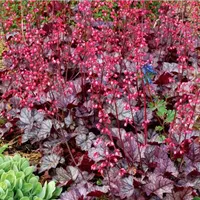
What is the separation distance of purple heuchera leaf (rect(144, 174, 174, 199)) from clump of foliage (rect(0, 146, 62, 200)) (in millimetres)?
656

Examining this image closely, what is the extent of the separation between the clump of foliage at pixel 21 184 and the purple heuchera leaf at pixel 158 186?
66cm

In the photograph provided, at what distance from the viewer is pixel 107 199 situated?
305cm

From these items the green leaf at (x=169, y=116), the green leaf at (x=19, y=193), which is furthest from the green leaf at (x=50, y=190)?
the green leaf at (x=169, y=116)

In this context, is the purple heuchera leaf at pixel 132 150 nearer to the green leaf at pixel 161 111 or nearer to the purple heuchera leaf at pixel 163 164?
the purple heuchera leaf at pixel 163 164

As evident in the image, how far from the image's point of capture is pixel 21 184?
113 inches

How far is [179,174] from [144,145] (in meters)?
0.33

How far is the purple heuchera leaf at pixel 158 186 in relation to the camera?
2.83 metres

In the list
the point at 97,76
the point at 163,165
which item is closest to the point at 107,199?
the point at 163,165

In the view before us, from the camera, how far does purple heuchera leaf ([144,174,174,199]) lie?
2834mm

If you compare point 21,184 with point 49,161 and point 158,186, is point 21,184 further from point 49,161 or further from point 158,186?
point 158,186

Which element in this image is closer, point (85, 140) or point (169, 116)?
point (85, 140)

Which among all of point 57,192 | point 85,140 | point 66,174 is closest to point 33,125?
point 85,140

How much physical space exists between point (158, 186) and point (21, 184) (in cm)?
91

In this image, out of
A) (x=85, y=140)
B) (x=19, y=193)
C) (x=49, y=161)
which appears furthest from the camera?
(x=85, y=140)
